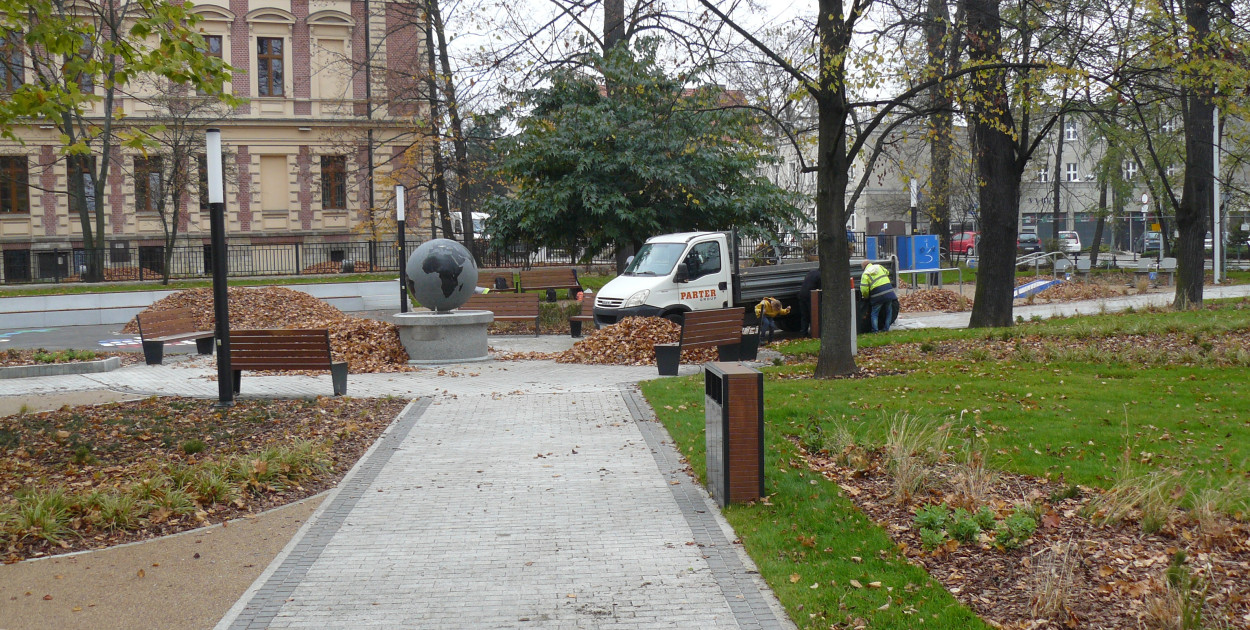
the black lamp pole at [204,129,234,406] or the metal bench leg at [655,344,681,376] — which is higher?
the black lamp pole at [204,129,234,406]

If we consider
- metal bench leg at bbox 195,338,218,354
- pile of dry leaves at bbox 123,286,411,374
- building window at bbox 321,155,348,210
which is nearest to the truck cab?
pile of dry leaves at bbox 123,286,411,374

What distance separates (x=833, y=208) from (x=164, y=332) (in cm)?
1182

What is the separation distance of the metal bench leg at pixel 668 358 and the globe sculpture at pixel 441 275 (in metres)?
4.65

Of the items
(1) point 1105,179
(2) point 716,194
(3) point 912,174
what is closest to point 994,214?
(3) point 912,174

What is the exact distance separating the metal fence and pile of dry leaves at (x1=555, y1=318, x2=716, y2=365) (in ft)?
53.0

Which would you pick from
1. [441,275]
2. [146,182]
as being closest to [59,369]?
[441,275]

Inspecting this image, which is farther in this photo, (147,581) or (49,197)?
(49,197)

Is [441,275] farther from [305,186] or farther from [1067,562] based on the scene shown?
[305,186]

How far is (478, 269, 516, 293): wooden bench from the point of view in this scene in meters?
30.6

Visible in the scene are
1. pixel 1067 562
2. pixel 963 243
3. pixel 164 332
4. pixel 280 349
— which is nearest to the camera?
pixel 1067 562

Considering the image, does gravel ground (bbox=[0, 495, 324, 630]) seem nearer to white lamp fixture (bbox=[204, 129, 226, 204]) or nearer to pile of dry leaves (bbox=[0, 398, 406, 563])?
pile of dry leaves (bbox=[0, 398, 406, 563])

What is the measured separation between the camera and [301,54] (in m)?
48.3

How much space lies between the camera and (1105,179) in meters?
48.4

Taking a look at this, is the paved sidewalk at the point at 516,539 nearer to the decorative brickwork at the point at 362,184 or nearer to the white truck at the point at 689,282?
the white truck at the point at 689,282
